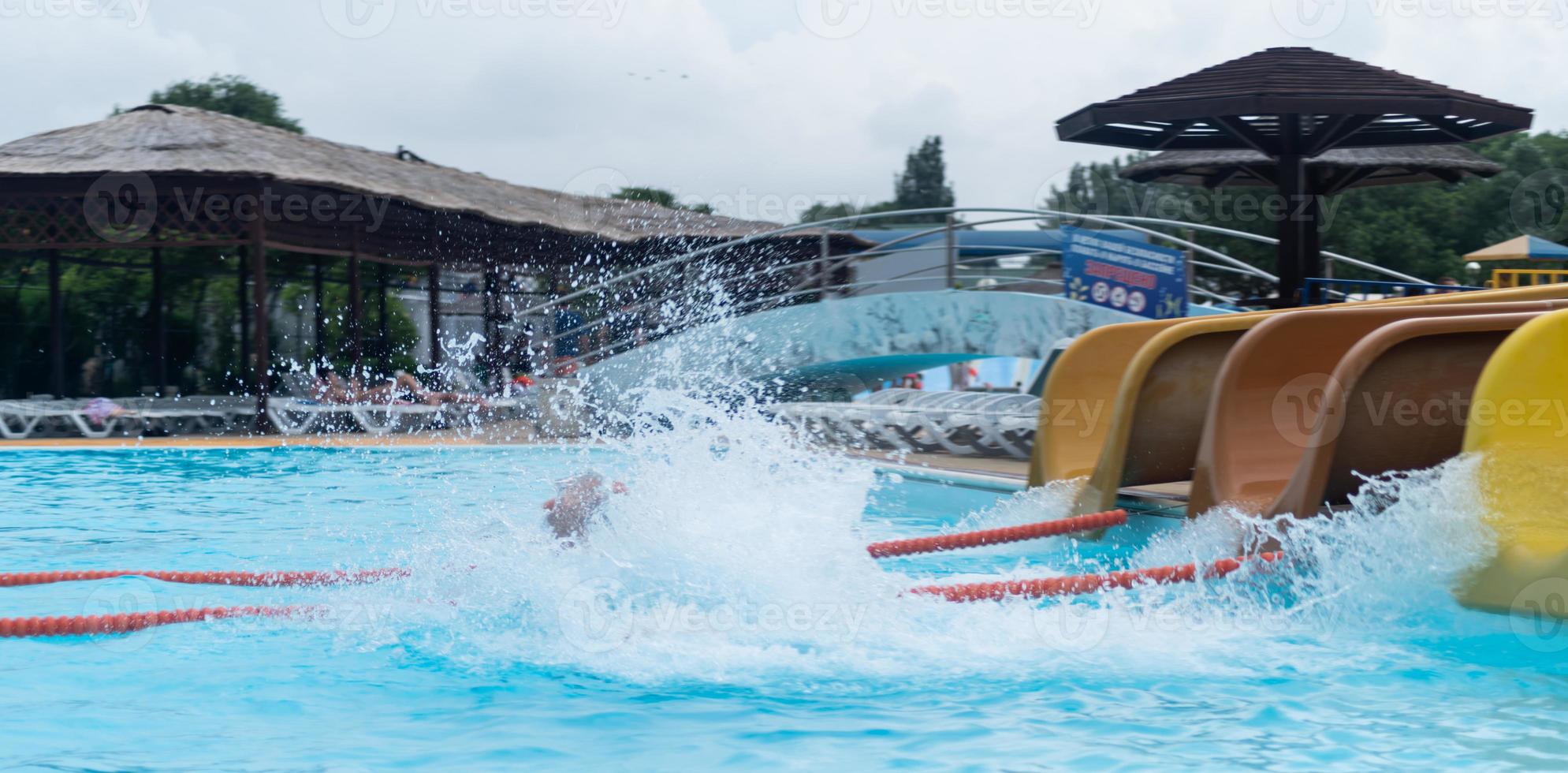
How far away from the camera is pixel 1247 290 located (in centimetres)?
1941

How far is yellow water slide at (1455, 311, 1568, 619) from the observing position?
4688 millimetres

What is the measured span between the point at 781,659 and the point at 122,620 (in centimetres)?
267

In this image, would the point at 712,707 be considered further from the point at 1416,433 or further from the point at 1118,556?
the point at 1416,433

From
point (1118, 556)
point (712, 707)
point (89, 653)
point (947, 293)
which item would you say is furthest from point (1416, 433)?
point (947, 293)

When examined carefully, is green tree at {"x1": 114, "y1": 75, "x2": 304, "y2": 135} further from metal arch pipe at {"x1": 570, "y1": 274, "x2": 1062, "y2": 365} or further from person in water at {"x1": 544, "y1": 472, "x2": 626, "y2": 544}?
person in water at {"x1": 544, "y1": 472, "x2": 626, "y2": 544}

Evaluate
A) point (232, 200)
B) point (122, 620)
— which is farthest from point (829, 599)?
point (232, 200)

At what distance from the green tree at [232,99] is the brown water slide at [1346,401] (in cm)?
2887

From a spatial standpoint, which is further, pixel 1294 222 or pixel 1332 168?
pixel 1332 168

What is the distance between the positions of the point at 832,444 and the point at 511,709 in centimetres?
769

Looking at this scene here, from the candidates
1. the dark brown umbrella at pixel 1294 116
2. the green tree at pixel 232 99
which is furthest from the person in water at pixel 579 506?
the green tree at pixel 232 99

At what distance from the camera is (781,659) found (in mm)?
4480

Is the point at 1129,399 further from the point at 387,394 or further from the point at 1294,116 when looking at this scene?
the point at 387,394

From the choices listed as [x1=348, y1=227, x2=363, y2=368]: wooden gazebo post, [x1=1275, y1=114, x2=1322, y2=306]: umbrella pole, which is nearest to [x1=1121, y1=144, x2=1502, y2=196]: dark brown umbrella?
[x1=1275, y1=114, x2=1322, y2=306]: umbrella pole

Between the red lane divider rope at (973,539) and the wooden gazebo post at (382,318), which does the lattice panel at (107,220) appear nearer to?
the wooden gazebo post at (382,318)
